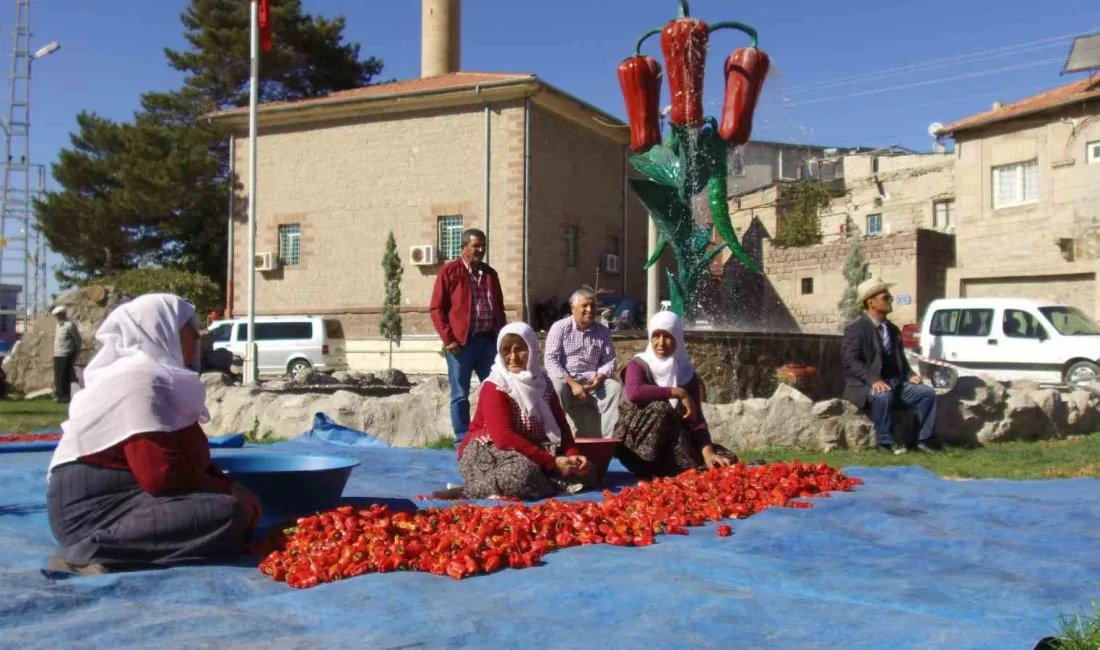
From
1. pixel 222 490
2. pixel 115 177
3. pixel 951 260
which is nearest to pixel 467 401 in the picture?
pixel 222 490

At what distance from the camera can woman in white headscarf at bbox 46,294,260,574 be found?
3.49 meters

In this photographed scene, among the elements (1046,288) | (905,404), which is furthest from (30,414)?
(1046,288)

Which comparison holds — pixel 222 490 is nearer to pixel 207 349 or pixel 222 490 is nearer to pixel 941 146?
pixel 207 349

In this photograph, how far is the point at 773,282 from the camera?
28109mm

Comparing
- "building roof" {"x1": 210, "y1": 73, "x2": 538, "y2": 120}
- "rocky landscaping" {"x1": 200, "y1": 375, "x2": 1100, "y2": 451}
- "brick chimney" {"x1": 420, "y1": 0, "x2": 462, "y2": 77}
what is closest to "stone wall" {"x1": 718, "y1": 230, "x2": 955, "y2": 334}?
"building roof" {"x1": 210, "y1": 73, "x2": 538, "y2": 120}

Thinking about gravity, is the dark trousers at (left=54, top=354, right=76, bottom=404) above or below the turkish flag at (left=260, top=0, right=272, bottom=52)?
below

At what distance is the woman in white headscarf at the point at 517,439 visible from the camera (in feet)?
17.3

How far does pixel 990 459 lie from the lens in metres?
7.64

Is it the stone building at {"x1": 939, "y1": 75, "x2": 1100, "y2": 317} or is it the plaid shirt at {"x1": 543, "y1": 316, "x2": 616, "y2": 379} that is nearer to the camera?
the plaid shirt at {"x1": 543, "y1": 316, "x2": 616, "y2": 379}

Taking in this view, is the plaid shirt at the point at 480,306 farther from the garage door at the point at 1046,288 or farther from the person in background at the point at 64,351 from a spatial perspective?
the garage door at the point at 1046,288

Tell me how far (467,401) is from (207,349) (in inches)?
445

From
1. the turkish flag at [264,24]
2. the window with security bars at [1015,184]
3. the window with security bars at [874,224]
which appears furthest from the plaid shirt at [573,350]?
the window with security bars at [874,224]

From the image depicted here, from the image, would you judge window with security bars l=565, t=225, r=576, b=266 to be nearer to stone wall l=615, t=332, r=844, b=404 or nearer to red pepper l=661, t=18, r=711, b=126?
red pepper l=661, t=18, r=711, b=126

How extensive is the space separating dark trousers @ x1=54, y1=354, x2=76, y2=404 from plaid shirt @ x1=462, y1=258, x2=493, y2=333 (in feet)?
29.7
